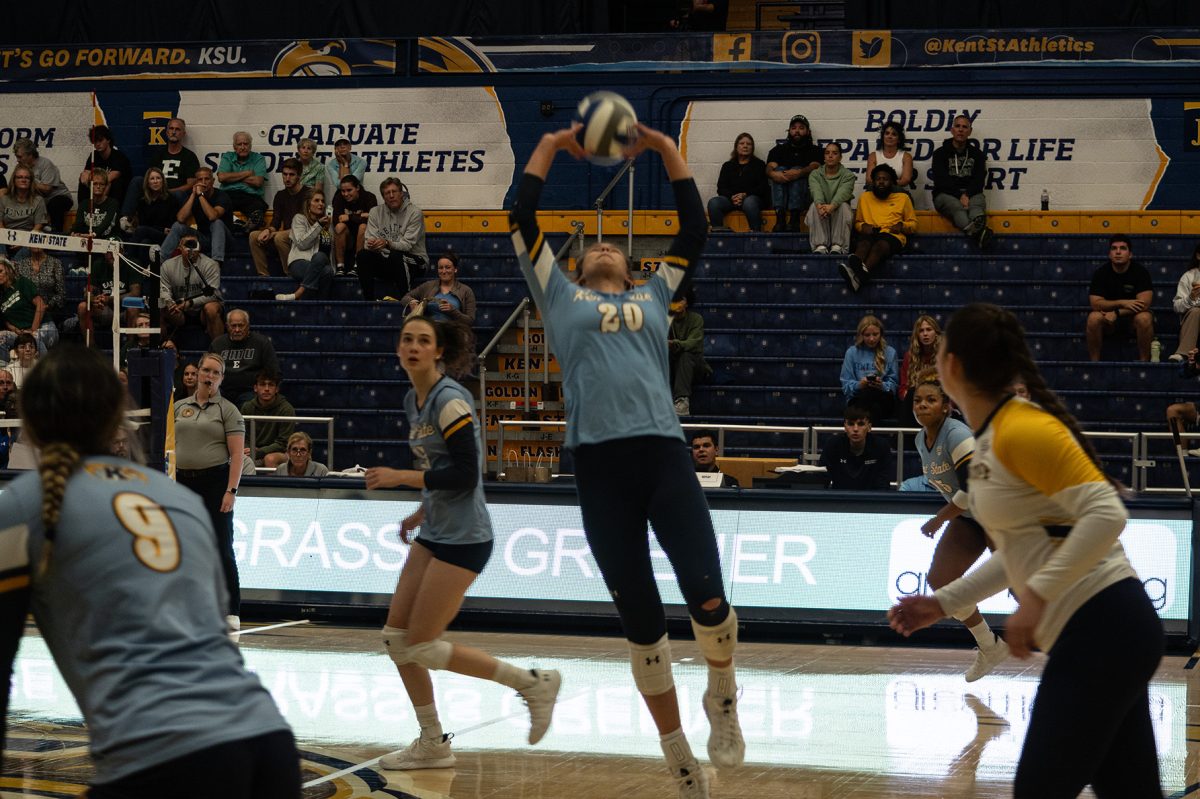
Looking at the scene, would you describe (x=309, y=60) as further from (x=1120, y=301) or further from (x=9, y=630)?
(x=9, y=630)

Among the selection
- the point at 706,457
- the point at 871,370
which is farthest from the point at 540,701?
the point at 871,370

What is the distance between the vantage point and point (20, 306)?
1662 centimetres

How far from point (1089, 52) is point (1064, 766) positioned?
637 inches

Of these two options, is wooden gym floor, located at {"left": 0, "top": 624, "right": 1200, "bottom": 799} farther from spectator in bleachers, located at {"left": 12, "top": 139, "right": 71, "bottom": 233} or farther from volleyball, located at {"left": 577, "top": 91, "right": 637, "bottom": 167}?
spectator in bleachers, located at {"left": 12, "top": 139, "right": 71, "bottom": 233}

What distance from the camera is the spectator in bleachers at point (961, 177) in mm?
17531

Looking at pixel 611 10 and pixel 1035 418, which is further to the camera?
pixel 611 10

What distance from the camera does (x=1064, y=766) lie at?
337 centimetres

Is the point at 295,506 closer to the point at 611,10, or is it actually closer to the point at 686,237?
the point at 686,237

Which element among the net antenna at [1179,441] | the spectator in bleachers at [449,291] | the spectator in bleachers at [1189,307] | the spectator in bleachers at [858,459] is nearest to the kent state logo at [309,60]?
the spectator in bleachers at [449,291]

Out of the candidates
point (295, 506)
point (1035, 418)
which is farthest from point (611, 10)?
point (1035, 418)

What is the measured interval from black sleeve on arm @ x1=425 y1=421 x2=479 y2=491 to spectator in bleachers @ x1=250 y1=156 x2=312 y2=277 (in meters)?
12.7

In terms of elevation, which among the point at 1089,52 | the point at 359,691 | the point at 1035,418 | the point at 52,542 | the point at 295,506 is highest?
the point at 1089,52

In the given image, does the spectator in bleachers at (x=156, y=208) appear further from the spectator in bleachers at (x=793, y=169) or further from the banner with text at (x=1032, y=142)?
the banner with text at (x=1032, y=142)

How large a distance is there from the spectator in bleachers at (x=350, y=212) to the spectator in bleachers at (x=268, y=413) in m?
2.88
